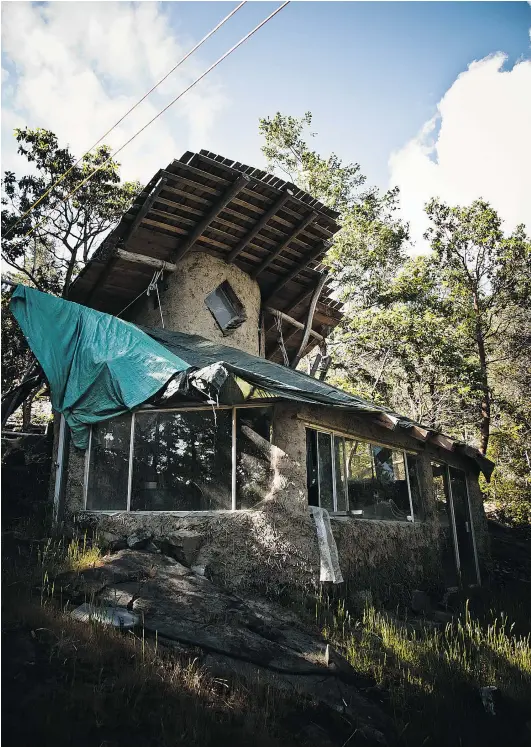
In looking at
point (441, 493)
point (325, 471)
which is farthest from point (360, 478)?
point (441, 493)

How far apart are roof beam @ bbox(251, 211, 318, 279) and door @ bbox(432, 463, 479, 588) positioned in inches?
213

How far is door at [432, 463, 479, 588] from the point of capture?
12.0 meters

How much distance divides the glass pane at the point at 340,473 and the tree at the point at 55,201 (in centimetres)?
780

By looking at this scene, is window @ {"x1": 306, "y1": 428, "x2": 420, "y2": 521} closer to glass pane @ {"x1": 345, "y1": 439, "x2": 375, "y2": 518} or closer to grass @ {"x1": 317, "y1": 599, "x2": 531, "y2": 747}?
glass pane @ {"x1": 345, "y1": 439, "x2": 375, "y2": 518}

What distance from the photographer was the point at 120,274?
37.8ft

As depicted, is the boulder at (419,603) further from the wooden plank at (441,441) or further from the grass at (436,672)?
the wooden plank at (441,441)

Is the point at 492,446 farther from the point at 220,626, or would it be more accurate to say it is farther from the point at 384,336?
the point at 220,626

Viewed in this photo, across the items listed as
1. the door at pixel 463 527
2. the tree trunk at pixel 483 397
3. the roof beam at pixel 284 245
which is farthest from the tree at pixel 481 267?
the roof beam at pixel 284 245

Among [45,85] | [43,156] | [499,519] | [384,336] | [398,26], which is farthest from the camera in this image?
[499,519]

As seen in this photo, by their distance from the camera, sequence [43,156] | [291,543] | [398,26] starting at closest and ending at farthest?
[398,26] → [291,543] → [43,156]

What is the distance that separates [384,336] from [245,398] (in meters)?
9.78

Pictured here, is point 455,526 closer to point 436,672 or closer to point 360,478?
point 360,478

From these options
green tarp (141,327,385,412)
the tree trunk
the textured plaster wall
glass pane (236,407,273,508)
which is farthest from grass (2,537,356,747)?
the tree trunk

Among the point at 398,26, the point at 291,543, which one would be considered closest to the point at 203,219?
the point at 398,26
